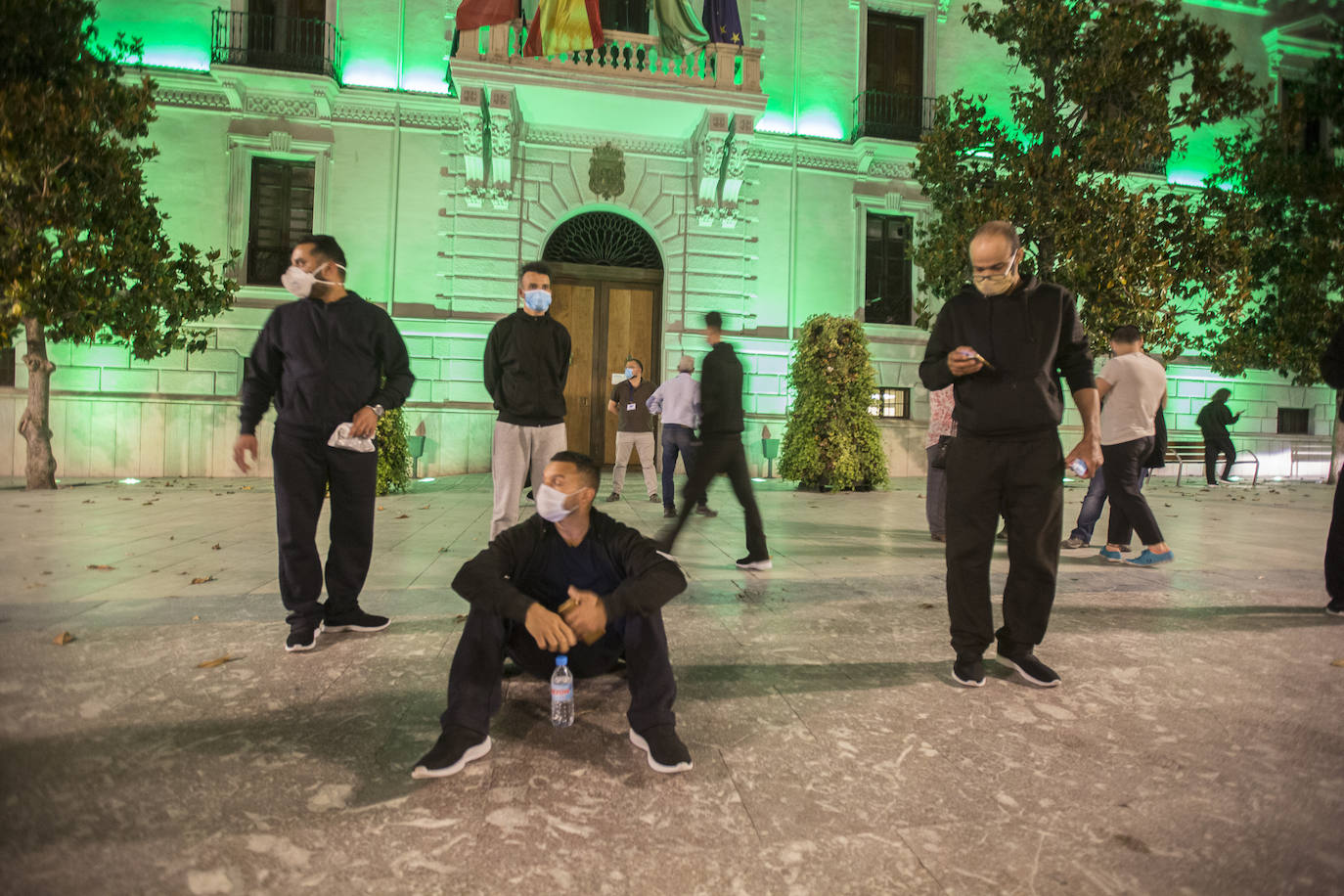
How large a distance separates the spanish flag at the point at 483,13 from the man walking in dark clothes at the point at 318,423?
33.3ft

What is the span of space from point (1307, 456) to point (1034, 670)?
20184 mm

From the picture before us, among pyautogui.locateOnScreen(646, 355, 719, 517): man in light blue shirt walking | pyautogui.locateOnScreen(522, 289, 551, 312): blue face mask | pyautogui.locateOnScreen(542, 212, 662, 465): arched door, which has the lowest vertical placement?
pyautogui.locateOnScreen(646, 355, 719, 517): man in light blue shirt walking

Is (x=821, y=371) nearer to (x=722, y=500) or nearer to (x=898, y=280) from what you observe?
(x=722, y=500)

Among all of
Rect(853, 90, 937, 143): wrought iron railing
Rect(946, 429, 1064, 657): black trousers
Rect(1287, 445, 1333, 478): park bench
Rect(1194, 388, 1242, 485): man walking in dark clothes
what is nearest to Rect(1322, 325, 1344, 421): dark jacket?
Rect(946, 429, 1064, 657): black trousers

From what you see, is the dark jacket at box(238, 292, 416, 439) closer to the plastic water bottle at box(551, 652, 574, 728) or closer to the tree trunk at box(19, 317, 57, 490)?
the plastic water bottle at box(551, 652, 574, 728)

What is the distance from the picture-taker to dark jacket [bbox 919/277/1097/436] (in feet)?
10.6

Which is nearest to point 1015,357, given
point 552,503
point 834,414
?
point 552,503

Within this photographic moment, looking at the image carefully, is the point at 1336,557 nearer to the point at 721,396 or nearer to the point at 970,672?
the point at 970,672

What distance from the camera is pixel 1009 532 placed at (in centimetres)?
332

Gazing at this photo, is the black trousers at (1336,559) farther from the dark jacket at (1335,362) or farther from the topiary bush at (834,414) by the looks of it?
the topiary bush at (834,414)

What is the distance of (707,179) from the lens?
1459 cm

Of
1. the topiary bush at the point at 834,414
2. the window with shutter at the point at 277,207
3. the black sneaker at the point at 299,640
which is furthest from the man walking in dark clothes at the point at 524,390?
the window with shutter at the point at 277,207

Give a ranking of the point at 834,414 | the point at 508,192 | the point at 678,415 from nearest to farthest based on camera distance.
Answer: the point at 678,415, the point at 834,414, the point at 508,192

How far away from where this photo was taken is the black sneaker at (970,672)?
3.21 meters
